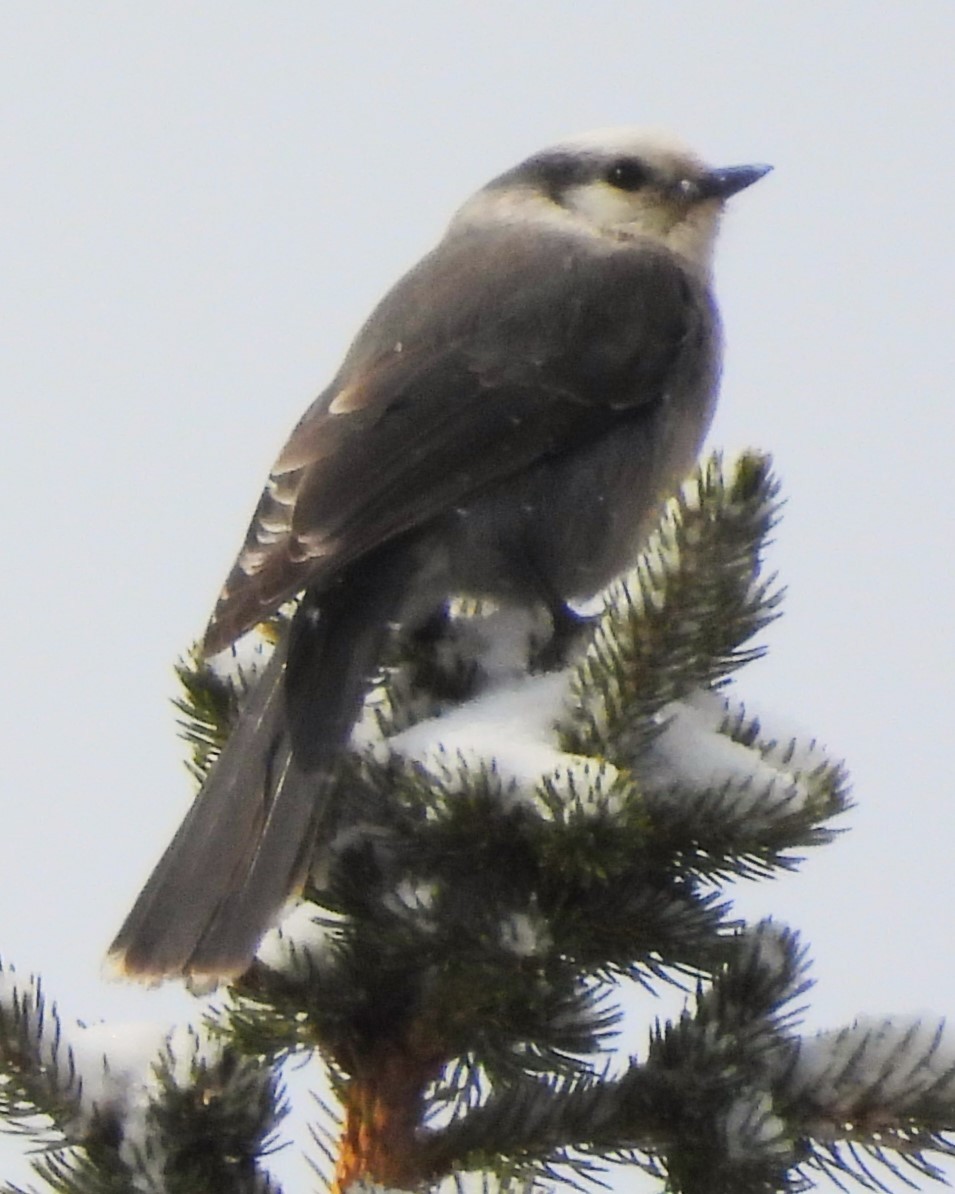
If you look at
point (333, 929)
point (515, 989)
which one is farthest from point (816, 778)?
point (333, 929)

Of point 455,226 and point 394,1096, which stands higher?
point 455,226

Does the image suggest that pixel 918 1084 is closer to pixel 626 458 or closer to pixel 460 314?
pixel 626 458

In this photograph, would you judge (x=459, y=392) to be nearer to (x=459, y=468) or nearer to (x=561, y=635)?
(x=459, y=468)

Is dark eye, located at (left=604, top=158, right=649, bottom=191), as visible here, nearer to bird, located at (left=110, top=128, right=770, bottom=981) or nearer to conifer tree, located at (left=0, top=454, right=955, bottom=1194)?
bird, located at (left=110, top=128, right=770, bottom=981)

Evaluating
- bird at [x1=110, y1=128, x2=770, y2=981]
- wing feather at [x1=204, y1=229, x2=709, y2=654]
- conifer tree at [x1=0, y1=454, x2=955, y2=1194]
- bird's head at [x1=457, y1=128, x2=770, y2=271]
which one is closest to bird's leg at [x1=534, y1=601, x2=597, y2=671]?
bird at [x1=110, y1=128, x2=770, y2=981]

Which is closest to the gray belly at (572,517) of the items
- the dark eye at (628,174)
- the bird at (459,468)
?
the bird at (459,468)

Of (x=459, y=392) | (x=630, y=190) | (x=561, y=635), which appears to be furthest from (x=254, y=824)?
(x=630, y=190)
